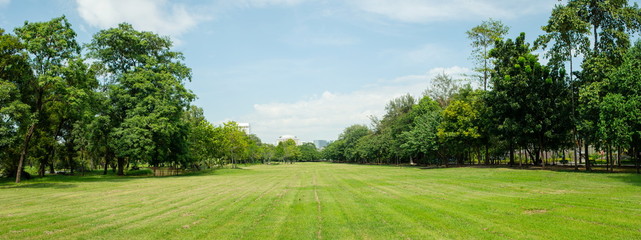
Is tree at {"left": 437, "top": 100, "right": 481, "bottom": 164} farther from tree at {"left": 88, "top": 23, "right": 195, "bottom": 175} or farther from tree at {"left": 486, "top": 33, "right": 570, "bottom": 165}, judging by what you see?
tree at {"left": 88, "top": 23, "right": 195, "bottom": 175}

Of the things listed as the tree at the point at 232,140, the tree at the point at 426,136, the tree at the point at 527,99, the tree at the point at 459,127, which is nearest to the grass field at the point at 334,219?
the tree at the point at 527,99

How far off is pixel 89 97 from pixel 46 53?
→ 5.14m

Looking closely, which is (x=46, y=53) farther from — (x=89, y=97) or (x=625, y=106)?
(x=625, y=106)

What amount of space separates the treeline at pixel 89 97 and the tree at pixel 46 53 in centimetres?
7

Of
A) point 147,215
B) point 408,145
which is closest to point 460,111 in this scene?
point 408,145

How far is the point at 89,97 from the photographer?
109 ft

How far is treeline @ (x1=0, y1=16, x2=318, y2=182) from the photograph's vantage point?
28.7 metres

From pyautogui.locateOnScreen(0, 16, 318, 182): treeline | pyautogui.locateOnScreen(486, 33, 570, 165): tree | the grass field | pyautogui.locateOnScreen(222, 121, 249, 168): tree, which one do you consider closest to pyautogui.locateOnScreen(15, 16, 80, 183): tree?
pyautogui.locateOnScreen(0, 16, 318, 182): treeline

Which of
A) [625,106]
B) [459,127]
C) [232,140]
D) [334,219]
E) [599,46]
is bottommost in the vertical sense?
[334,219]

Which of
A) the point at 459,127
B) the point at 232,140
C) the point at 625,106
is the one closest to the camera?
the point at 625,106

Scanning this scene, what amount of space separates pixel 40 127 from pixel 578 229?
47.2 meters

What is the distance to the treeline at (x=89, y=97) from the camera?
2867cm

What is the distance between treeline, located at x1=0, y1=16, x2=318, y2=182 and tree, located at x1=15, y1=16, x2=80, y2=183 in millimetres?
68

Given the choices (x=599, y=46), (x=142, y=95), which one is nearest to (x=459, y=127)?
(x=599, y=46)
